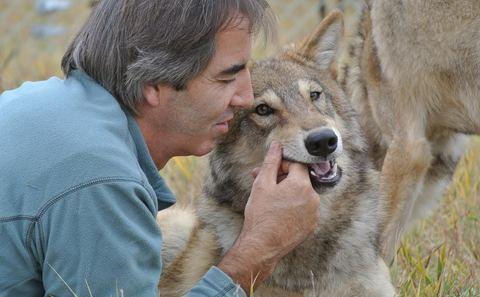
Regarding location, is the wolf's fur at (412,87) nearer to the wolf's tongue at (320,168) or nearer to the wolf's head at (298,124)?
the wolf's head at (298,124)

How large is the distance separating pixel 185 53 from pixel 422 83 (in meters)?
1.68

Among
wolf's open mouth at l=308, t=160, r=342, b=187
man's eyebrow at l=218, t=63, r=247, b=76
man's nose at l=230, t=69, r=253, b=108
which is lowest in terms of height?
wolf's open mouth at l=308, t=160, r=342, b=187

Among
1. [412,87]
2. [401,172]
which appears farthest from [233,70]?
[401,172]

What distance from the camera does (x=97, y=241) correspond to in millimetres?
2549

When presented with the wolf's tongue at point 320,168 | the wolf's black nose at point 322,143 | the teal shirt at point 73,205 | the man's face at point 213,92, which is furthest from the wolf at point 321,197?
the teal shirt at point 73,205

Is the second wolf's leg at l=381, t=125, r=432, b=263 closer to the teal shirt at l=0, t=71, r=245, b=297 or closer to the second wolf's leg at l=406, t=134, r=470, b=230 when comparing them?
the second wolf's leg at l=406, t=134, r=470, b=230

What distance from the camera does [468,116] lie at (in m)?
4.24

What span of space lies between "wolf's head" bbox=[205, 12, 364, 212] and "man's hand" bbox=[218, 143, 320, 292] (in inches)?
5.3

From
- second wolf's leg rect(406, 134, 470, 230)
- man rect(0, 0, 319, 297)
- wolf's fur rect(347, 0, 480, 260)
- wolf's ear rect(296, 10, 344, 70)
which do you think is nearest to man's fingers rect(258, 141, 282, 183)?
man rect(0, 0, 319, 297)

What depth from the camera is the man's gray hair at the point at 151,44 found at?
9.42ft

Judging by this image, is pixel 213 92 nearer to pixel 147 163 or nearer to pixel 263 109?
pixel 147 163

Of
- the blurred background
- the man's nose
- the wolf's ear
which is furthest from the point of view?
the wolf's ear

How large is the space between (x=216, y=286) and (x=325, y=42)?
150 centimetres

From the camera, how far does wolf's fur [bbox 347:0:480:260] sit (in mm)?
4105
